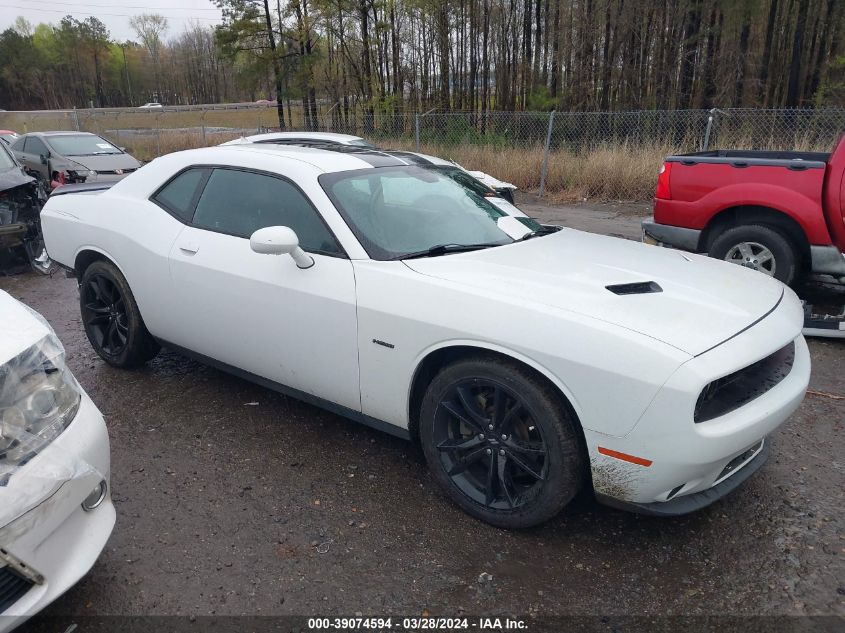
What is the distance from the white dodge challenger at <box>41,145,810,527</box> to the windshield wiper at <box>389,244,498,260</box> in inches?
0.6

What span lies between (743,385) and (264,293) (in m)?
2.31

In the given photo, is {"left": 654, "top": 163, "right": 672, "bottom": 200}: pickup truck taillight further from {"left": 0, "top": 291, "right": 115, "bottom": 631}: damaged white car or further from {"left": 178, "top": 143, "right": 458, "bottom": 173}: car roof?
{"left": 0, "top": 291, "right": 115, "bottom": 631}: damaged white car

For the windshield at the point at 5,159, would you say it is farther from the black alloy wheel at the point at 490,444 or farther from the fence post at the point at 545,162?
the fence post at the point at 545,162

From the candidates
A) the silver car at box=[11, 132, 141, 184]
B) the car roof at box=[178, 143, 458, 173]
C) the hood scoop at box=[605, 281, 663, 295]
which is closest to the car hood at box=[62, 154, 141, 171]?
the silver car at box=[11, 132, 141, 184]

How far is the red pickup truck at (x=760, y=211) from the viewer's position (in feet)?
17.1

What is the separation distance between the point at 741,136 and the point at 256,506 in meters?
12.1

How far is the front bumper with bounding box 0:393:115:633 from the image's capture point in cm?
186

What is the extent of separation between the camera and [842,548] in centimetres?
256

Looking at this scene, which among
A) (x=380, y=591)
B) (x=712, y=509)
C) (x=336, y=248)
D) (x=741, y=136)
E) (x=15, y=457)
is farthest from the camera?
(x=741, y=136)

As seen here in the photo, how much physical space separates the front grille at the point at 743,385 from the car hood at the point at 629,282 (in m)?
0.19

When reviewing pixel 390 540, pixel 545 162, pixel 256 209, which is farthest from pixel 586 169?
pixel 390 540

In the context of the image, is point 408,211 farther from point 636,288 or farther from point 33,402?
point 33,402

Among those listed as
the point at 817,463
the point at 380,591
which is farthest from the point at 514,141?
the point at 380,591

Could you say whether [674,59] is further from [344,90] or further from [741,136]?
[344,90]
